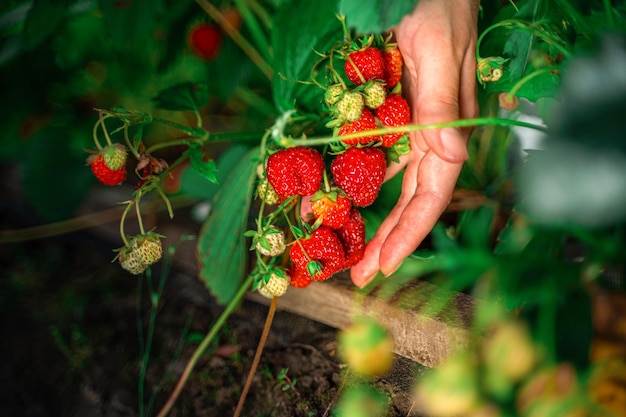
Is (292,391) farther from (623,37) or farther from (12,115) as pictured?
(12,115)

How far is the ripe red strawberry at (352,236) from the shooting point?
2.20 feet

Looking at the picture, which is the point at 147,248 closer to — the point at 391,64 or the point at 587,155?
the point at 391,64

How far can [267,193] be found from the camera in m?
0.69

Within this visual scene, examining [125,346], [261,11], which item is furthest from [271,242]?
[261,11]

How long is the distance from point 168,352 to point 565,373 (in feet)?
2.55

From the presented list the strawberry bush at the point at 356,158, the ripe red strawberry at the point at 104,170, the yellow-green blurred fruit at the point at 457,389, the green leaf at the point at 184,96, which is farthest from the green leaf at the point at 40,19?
the yellow-green blurred fruit at the point at 457,389

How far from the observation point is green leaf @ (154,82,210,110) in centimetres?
81

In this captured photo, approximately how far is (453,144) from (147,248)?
377 millimetres

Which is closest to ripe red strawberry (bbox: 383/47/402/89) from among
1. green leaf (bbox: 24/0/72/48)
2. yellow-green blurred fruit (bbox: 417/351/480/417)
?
yellow-green blurred fruit (bbox: 417/351/480/417)

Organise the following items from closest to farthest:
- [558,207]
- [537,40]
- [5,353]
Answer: [558,207] → [537,40] → [5,353]

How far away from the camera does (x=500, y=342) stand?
0.94ft

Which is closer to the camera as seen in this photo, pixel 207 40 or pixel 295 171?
pixel 295 171

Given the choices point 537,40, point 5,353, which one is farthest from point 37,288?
point 537,40

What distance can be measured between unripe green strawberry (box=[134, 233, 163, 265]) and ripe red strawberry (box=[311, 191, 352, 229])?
20 cm
